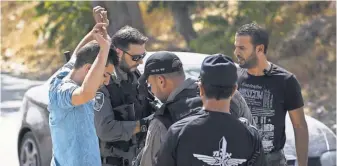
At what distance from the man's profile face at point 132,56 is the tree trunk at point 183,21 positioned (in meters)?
8.98

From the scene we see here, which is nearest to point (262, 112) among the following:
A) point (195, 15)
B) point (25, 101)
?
point (25, 101)

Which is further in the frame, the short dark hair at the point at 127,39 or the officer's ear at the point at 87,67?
the short dark hair at the point at 127,39

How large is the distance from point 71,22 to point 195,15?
269 centimetres

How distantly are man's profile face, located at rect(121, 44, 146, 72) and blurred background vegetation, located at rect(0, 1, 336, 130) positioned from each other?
17.3 feet

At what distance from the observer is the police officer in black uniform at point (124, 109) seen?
14.2ft

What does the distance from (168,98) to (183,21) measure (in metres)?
10.3

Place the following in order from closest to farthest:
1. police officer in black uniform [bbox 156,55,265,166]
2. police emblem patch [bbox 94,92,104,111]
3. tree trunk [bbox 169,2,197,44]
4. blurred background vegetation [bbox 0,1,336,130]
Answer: police officer in black uniform [bbox 156,55,265,166] → police emblem patch [bbox 94,92,104,111] → blurred background vegetation [bbox 0,1,336,130] → tree trunk [bbox 169,2,197,44]

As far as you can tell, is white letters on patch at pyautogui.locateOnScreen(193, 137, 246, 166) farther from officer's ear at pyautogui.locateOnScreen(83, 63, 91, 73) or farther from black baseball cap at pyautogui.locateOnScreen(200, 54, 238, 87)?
officer's ear at pyautogui.locateOnScreen(83, 63, 91, 73)

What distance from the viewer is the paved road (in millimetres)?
8203

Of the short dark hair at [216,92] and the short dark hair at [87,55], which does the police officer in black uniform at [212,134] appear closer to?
the short dark hair at [216,92]

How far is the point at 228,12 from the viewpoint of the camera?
40.4 feet

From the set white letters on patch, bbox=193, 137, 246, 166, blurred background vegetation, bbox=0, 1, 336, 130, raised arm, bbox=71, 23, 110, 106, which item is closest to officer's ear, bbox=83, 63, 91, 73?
raised arm, bbox=71, 23, 110, 106

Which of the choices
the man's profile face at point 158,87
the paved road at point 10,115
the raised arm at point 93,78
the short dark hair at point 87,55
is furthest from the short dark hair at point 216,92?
the paved road at point 10,115

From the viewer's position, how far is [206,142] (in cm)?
304
